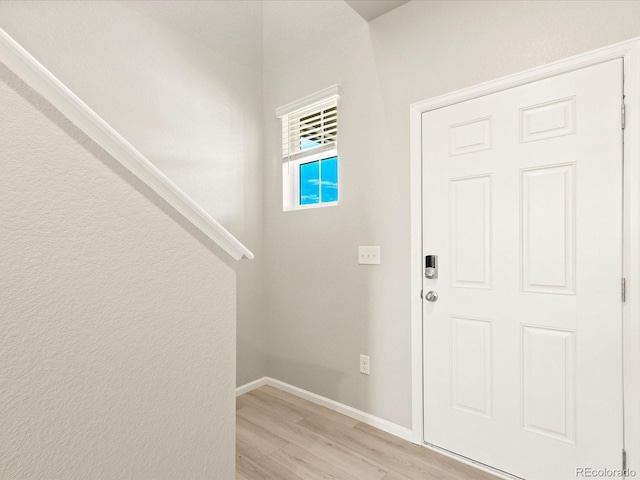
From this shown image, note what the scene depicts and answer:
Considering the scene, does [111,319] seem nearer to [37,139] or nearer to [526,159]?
[37,139]

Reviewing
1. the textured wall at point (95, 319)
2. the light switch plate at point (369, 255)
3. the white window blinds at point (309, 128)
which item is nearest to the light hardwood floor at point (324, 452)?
the textured wall at point (95, 319)

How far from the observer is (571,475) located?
1.53 m

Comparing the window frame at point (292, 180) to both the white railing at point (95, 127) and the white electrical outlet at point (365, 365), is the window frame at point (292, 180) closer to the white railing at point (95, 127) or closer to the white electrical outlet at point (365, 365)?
the white electrical outlet at point (365, 365)

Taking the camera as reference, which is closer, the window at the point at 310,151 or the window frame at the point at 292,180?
the window at the point at 310,151

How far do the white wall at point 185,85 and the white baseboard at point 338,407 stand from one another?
98 mm

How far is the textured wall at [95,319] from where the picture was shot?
2.45ft

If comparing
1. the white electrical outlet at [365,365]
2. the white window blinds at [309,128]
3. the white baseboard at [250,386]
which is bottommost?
the white baseboard at [250,386]

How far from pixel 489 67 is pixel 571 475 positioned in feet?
6.70

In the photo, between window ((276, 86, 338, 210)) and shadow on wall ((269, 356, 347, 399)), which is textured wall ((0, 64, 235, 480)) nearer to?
shadow on wall ((269, 356, 347, 399))

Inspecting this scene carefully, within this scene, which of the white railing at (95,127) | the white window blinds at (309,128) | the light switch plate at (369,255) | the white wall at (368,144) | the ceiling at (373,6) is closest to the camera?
the white railing at (95,127)

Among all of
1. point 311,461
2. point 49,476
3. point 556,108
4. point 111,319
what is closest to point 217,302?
point 111,319

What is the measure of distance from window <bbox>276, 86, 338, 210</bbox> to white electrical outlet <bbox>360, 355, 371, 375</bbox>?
1119mm

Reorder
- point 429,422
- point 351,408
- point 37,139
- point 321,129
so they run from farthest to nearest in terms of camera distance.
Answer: point 321,129
point 351,408
point 429,422
point 37,139

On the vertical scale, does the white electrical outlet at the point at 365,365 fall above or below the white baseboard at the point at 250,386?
above
